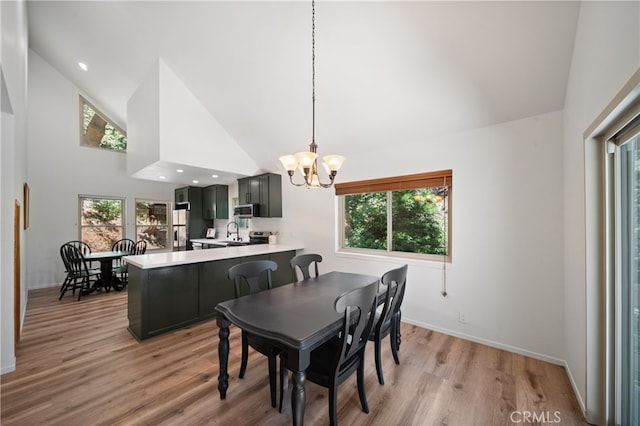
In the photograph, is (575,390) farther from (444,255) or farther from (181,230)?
(181,230)

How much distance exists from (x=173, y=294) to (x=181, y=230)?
396 cm

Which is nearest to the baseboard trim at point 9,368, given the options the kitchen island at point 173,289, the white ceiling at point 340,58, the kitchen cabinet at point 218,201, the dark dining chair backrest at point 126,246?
the kitchen island at point 173,289

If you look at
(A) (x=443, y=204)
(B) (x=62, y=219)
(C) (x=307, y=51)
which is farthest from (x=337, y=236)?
(B) (x=62, y=219)

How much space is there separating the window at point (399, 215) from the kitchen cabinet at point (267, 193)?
54.0 inches

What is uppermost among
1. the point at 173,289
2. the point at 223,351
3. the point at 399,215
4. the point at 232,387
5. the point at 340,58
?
the point at 340,58

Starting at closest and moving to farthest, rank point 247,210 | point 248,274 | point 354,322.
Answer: point 354,322, point 248,274, point 247,210

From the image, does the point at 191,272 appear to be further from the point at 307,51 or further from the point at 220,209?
the point at 220,209

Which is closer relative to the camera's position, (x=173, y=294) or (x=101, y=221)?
(x=173, y=294)

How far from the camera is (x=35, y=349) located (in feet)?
8.55

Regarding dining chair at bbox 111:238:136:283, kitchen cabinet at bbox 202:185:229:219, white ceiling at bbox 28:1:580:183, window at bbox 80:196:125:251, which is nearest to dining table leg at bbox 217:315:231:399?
white ceiling at bbox 28:1:580:183

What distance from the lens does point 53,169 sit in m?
5.14

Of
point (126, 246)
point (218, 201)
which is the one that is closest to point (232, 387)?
point (218, 201)

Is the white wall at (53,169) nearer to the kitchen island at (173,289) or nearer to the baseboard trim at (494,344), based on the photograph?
the kitchen island at (173,289)

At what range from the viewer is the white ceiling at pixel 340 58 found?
2041 millimetres
